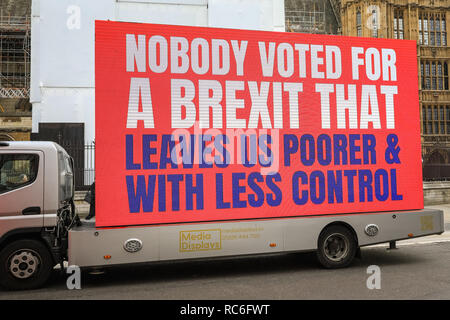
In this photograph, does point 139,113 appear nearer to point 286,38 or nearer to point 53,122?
point 286,38

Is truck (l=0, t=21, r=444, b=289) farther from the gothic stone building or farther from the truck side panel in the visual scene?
the gothic stone building

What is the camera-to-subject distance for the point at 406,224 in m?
7.14

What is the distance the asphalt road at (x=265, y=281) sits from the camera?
545cm

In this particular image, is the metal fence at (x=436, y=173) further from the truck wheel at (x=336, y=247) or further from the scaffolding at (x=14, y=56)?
the scaffolding at (x=14, y=56)

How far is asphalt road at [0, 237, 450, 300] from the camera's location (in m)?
5.45

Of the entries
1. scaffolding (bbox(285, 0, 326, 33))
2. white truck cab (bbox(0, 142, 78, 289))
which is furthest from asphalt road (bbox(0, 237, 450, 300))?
scaffolding (bbox(285, 0, 326, 33))

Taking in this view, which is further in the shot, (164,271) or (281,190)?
(164,271)

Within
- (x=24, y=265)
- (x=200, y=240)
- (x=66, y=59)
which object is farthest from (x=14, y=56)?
(x=200, y=240)

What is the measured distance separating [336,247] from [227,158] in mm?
2560

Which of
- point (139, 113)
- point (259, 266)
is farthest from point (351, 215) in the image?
point (139, 113)

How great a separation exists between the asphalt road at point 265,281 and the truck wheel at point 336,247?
174mm

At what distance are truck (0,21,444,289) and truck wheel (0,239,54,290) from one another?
0.05 ft
